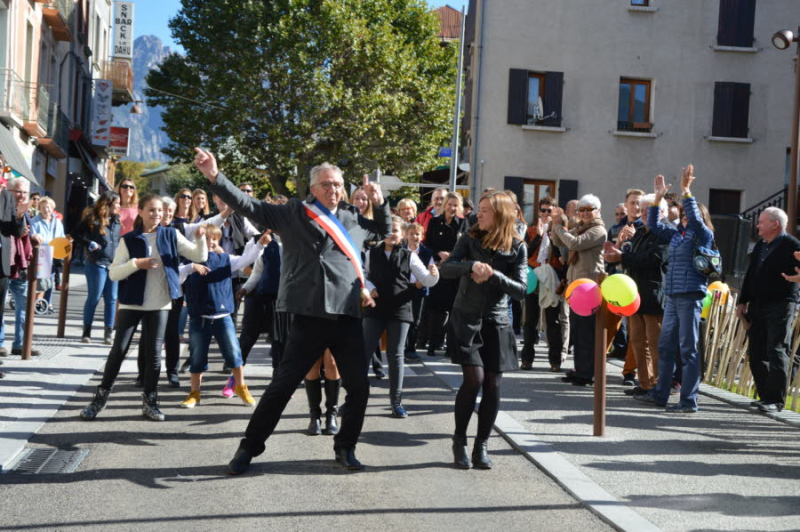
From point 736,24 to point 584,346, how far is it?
23.4 metres

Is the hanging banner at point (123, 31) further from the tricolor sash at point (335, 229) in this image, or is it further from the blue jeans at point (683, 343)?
the tricolor sash at point (335, 229)

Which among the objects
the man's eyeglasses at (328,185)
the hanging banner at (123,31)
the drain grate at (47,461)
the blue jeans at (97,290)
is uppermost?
the hanging banner at (123,31)

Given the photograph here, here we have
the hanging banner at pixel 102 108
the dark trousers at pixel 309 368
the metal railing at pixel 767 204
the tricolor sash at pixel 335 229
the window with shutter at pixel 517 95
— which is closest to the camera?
the dark trousers at pixel 309 368

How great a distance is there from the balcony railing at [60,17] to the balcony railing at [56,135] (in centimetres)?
258

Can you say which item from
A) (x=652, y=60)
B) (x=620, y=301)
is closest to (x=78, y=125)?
(x=652, y=60)

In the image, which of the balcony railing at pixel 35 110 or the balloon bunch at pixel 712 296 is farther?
the balcony railing at pixel 35 110

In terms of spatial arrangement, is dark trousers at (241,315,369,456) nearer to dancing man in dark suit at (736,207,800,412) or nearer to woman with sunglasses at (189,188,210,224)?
dancing man in dark suit at (736,207,800,412)

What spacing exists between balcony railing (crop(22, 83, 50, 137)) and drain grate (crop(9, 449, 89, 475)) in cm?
2371

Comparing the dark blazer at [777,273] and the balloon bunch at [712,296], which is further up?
the dark blazer at [777,273]

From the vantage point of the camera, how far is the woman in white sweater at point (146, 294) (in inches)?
305

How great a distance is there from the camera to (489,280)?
658 cm

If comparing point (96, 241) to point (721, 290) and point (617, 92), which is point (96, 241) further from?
point (617, 92)

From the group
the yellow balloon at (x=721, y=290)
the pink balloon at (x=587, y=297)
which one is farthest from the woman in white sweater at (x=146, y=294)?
the yellow balloon at (x=721, y=290)

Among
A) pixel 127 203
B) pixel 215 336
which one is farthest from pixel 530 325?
pixel 127 203
